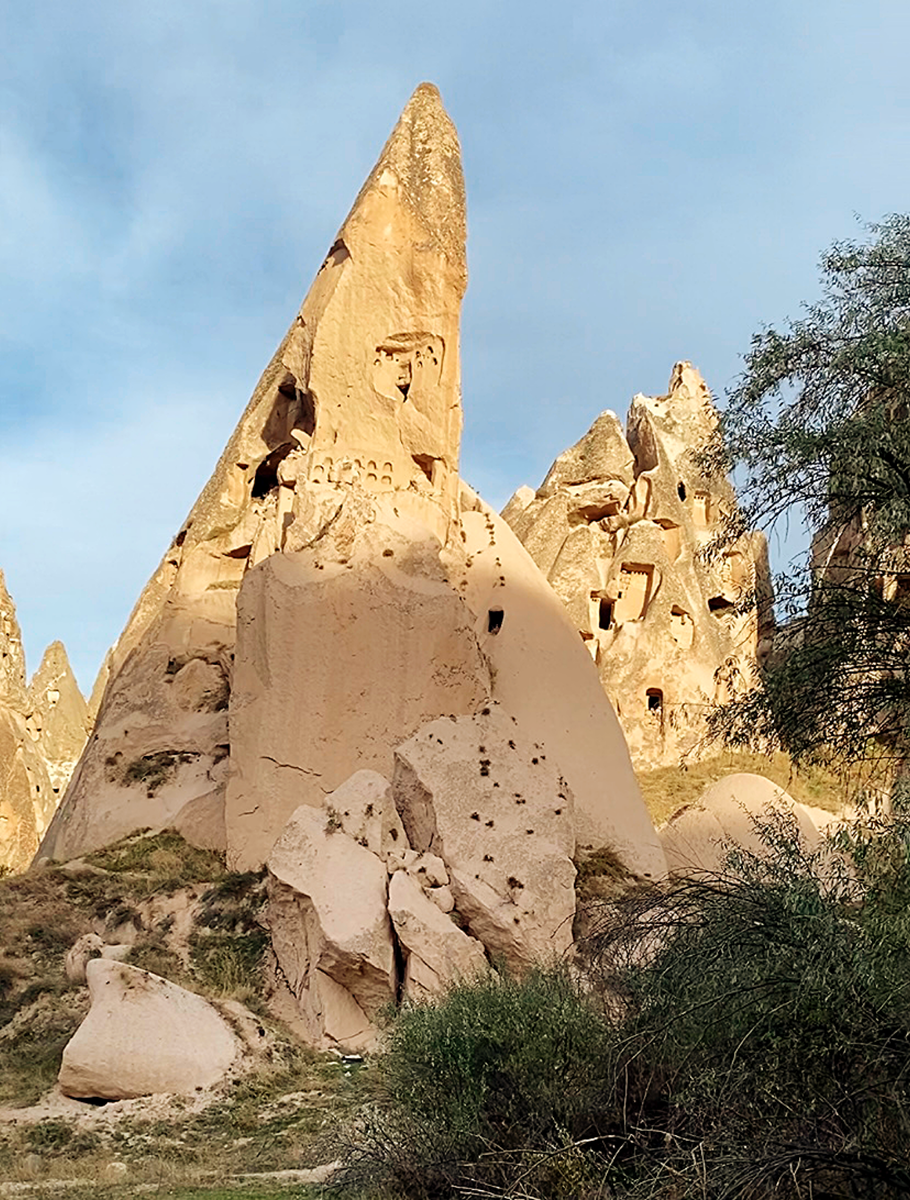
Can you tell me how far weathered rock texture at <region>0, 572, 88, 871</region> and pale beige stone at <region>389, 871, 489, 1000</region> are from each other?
23.9 metres

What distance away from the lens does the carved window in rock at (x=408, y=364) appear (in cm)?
2227

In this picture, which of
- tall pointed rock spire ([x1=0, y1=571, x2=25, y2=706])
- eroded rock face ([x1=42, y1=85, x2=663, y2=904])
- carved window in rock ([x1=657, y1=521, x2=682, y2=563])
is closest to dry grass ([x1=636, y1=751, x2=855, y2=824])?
carved window in rock ([x1=657, y1=521, x2=682, y2=563])

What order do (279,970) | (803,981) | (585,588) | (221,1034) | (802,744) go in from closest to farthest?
(803,981) < (802,744) < (221,1034) < (279,970) < (585,588)

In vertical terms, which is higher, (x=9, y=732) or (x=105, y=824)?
(x=9, y=732)

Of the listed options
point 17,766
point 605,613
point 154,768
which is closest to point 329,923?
point 154,768

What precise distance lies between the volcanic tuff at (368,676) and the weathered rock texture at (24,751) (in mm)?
14280

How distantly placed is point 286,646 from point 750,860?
11223 millimetres

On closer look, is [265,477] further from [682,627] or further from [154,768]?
[682,627]

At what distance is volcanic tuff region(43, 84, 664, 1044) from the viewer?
1484 cm

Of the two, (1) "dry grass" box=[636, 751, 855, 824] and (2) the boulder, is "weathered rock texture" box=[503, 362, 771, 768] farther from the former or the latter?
(2) the boulder

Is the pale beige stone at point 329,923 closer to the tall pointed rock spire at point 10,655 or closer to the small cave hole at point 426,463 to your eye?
the small cave hole at point 426,463

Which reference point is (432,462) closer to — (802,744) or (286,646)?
(286,646)

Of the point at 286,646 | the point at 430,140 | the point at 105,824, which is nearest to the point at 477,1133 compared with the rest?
the point at 286,646

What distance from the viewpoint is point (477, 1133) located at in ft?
27.3
